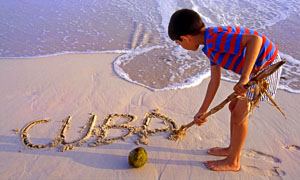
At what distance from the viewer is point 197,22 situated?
195 cm

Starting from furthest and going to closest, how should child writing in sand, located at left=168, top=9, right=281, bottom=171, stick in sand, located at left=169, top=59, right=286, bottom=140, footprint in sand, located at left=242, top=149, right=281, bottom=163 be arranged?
1. footprint in sand, located at left=242, top=149, right=281, bottom=163
2. child writing in sand, located at left=168, top=9, right=281, bottom=171
3. stick in sand, located at left=169, top=59, right=286, bottom=140

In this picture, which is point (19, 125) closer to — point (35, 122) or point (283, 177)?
point (35, 122)

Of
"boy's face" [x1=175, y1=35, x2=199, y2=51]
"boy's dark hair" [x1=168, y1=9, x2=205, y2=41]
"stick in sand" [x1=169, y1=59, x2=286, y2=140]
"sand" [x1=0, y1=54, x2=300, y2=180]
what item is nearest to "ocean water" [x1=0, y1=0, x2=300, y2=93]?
"sand" [x1=0, y1=54, x2=300, y2=180]

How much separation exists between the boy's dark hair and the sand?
1286 mm

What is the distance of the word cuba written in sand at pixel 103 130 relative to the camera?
2699 mm

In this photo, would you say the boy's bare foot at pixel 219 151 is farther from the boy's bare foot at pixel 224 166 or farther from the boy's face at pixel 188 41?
the boy's face at pixel 188 41

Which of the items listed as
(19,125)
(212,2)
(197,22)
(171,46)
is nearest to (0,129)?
(19,125)

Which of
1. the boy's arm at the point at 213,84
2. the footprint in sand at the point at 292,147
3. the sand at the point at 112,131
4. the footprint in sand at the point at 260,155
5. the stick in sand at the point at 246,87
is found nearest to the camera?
the stick in sand at the point at 246,87

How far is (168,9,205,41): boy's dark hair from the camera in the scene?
192 cm

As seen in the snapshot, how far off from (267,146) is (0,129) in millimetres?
2958

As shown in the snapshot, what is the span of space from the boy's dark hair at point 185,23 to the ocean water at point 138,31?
1846 mm

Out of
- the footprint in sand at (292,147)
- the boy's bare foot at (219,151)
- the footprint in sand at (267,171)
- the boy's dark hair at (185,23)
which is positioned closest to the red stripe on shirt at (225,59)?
the boy's dark hair at (185,23)

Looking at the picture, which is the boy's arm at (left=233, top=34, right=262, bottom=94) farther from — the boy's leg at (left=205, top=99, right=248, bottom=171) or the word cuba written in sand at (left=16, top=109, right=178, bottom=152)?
the word cuba written in sand at (left=16, top=109, right=178, bottom=152)

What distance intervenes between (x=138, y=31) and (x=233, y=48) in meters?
4.25
